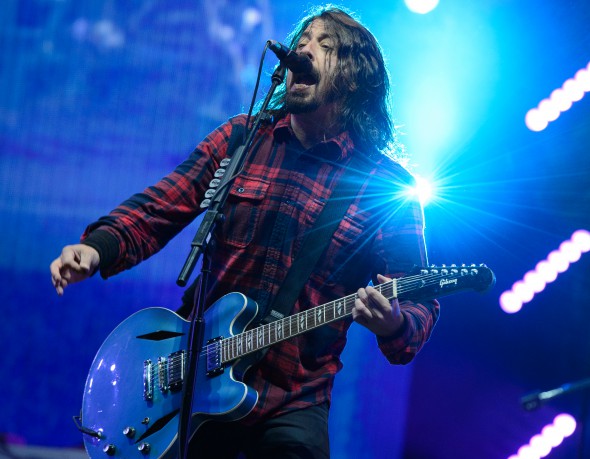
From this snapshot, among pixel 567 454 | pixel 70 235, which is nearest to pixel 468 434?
pixel 567 454

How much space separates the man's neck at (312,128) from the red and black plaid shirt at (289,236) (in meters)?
0.07

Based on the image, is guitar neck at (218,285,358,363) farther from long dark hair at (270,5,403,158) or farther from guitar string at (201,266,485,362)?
long dark hair at (270,5,403,158)

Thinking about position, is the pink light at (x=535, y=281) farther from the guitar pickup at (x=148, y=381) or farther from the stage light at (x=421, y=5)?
the guitar pickup at (x=148, y=381)

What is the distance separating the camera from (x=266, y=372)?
2.22m

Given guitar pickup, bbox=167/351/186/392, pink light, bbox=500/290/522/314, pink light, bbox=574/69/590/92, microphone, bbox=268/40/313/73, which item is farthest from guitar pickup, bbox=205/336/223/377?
pink light, bbox=574/69/590/92

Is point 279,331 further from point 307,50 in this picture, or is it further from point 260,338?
point 307,50

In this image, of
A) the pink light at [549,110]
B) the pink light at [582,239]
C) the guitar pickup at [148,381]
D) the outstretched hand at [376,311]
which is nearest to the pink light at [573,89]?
the pink light at [549,110]

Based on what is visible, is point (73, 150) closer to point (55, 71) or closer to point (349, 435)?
point (55, 71)

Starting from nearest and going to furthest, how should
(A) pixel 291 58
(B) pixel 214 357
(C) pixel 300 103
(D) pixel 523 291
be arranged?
(B) pixel 214 357, (A) pixel 291 58, (C) pixel 300 103, (D) pixel 523 291

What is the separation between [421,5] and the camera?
400 cm

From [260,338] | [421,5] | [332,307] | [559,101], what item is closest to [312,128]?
[332,307]

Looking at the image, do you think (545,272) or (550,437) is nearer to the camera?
(550,437)

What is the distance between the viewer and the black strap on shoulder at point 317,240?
2277mm

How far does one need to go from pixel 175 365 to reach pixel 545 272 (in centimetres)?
256
